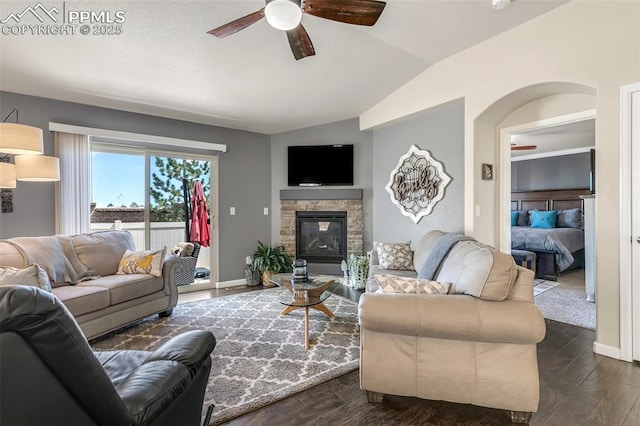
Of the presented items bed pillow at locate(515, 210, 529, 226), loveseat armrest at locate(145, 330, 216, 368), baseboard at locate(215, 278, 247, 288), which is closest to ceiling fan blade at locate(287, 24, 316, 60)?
loveseat armrest at locate(145, 330, 216, 368)

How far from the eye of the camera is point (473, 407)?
181 centimetres

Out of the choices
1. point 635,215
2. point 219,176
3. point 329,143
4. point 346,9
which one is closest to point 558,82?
point 635,215

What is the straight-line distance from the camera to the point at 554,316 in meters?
3.31

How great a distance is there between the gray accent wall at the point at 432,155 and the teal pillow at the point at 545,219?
390cm

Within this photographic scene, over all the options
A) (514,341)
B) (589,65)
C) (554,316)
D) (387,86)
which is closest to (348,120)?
(387,86)

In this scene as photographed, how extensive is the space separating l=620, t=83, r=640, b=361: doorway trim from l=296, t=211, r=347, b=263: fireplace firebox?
323 cm

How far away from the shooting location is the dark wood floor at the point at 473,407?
1.70 meters

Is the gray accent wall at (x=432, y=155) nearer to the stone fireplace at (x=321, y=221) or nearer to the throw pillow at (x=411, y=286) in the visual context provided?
the stone fireplace at (x=321, y=221)

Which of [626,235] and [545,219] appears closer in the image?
[626,235]

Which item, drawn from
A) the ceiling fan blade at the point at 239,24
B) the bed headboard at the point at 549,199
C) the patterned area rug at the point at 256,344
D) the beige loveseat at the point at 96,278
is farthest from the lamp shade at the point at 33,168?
the bed headboard at the point at 549,199

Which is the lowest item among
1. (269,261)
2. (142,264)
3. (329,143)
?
(269,261)

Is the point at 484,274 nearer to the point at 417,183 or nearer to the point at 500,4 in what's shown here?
the point at 500,4

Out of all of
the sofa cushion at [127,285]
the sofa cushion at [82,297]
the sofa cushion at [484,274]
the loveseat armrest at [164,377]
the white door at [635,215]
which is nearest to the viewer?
the loveseat armrest at [164,377]

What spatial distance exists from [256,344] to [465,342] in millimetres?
1703
